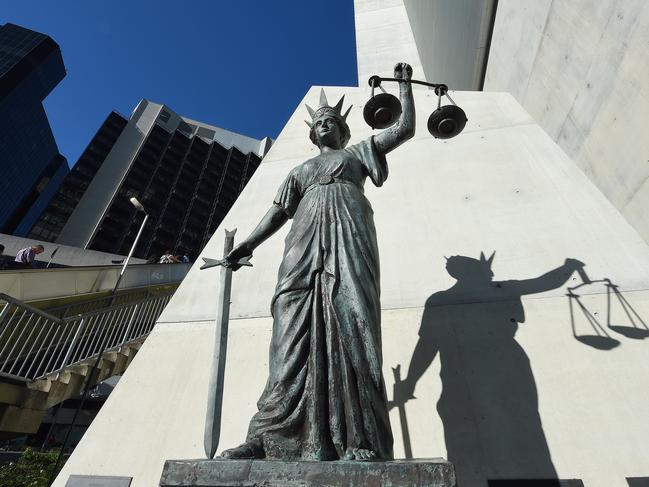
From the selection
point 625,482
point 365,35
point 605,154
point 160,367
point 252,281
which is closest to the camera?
point 625,482

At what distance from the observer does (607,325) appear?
3.11 m

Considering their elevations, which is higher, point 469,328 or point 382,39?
point 382,39

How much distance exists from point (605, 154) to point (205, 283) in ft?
15.5

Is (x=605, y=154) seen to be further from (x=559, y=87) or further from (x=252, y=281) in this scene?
(x=252, y=281)

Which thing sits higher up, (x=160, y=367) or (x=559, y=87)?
(x=559, y=87)

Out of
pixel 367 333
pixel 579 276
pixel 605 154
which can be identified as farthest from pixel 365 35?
pixel 367 333

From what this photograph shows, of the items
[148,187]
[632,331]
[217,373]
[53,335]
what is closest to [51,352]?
[53,335]

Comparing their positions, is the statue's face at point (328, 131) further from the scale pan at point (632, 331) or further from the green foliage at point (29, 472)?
the green foliage at point (29, 472)

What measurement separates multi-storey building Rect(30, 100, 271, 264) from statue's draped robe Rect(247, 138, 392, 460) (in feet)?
153

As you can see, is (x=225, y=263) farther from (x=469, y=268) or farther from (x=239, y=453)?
(x=469, y=268)

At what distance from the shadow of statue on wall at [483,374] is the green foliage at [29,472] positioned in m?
7.21

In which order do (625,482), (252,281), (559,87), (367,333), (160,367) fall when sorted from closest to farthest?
(367,333)
(625,482)
(160,367)
(252,281)
(559,87)

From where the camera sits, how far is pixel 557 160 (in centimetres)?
474

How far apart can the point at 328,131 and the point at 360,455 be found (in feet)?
7.91
